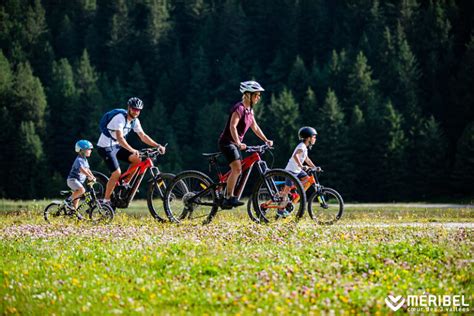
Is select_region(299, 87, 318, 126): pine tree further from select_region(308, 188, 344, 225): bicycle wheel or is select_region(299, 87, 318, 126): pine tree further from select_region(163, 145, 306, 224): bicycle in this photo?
select_region(163, 145, 306, 224): bicycle

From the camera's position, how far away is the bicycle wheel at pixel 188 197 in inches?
604

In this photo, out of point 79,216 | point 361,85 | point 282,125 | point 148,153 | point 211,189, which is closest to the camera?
point 211,189

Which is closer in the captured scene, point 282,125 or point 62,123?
point 282,125

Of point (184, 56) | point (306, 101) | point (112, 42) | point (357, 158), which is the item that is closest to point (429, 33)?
point (306, 101)

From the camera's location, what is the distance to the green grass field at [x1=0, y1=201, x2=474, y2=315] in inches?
345

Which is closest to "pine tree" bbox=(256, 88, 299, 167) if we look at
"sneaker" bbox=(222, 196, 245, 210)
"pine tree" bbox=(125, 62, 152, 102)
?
"pine tree" bbox=(125, 62, 152, 102)

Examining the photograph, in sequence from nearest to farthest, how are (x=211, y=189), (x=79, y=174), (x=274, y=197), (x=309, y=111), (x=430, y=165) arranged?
1. (x=274, y=197)
2. (x=211, y=189)
3. (x=79, y=174)
4. (x=430, y=165)
5. (x=309, y=111)

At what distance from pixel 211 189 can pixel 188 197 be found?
0.57m

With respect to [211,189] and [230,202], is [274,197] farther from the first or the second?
[211,189]

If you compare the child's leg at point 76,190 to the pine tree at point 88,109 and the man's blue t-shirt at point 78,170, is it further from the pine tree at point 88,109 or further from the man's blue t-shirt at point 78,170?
the pine tree at point 88,109

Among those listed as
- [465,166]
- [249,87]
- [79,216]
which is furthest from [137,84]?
[249,87]

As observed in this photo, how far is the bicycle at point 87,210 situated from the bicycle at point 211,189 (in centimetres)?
208

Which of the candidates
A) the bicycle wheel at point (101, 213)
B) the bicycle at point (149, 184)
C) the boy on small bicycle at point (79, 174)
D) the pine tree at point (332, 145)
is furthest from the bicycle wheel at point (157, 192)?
the pine tree at point (332, 145)

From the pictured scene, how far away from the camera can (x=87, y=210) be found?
A: 17375 millimetres
